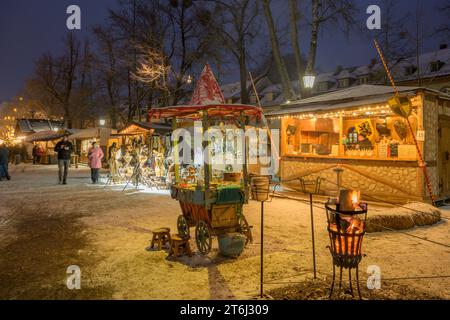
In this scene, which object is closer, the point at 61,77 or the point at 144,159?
the point at 144,159

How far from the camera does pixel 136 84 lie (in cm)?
3094

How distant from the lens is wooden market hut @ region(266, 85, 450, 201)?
34.4ft

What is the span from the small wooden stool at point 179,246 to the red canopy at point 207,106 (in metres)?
2.30

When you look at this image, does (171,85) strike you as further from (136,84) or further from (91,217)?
(91,217)

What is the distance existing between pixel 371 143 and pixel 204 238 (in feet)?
29.0

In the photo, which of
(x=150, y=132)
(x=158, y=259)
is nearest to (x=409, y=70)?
(x=150, y=132)

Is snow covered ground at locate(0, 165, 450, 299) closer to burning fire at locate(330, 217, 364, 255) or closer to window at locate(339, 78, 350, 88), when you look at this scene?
burning fire at locate(330, 217, 364, 255)

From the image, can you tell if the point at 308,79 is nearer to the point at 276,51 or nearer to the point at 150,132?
the point at 276,51

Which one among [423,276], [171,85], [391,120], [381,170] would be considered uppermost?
[171,85]

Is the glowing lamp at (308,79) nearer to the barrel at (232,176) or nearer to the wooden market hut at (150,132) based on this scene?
the wooden market hut at (150,132)

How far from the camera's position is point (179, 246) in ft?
19.8

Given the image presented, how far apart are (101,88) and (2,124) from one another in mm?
29738

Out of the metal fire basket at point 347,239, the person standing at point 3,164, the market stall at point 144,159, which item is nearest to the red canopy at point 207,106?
the metal fire basket at point 347,239
